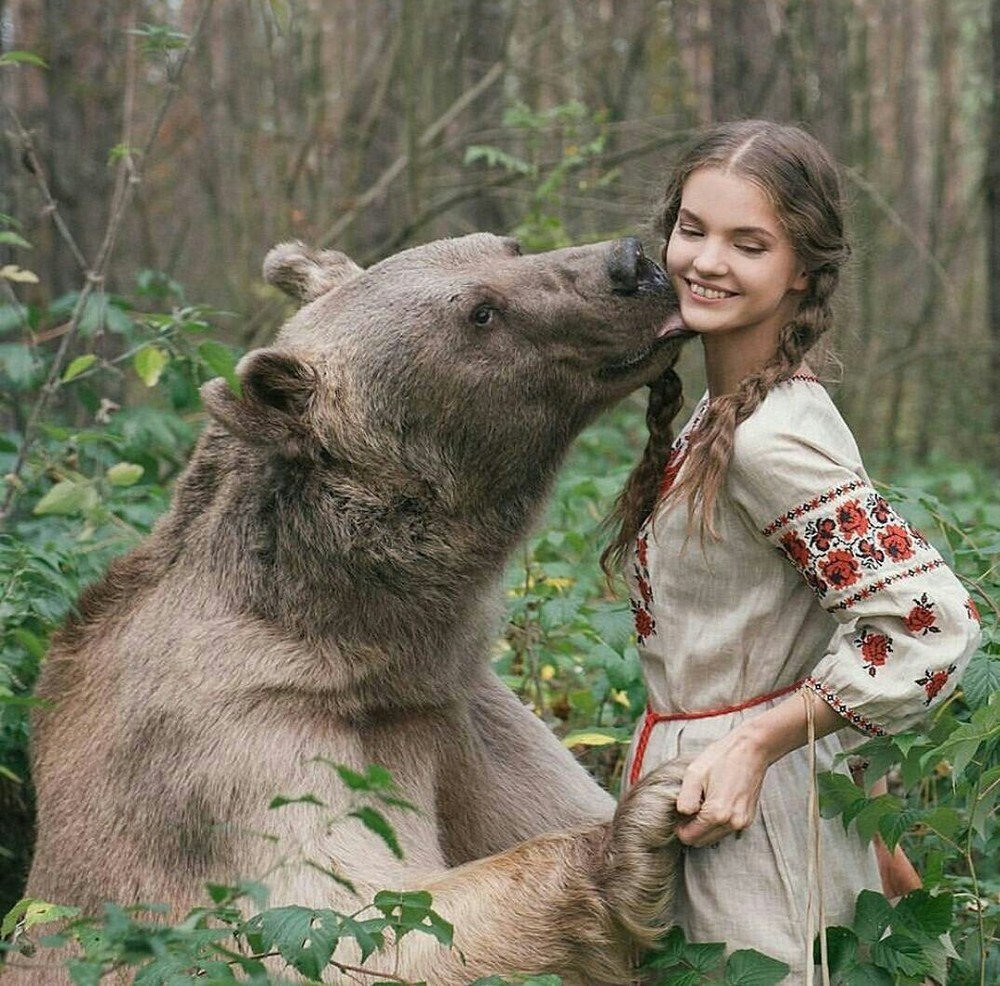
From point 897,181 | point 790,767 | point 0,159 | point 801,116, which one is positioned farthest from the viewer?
point 897,181

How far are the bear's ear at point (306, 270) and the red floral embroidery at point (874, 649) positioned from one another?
88.6 inches

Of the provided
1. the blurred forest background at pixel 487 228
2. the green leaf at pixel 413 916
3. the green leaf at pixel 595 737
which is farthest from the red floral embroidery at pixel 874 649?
the green leaf at pixel 595 737

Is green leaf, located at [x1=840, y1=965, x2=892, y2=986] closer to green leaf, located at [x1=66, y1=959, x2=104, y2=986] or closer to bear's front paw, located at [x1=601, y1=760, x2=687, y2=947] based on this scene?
bear's front paw, located at [x1=601, y1=760, x2=687, y2=947]

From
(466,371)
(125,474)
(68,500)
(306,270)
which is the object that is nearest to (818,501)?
(466,371)

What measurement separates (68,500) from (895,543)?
2947 millimetres

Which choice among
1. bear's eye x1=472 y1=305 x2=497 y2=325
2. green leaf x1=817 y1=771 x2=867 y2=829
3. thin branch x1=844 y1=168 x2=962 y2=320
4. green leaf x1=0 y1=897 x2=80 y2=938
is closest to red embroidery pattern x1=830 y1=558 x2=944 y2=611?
green leaf x1=817 y1=771 x2=867 y2=829

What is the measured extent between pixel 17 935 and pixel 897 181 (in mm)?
13542

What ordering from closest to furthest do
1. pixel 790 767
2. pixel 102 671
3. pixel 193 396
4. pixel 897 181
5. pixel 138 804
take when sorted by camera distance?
pixel 790 767 → pixel 138 804 → pixel 102 671 → pixel 193 396 → pixel 897 181

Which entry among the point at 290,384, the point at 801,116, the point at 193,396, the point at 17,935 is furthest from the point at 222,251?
the point at 17,935

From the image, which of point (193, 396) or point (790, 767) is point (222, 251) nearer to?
point (193, 396)

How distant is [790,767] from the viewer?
3520mm

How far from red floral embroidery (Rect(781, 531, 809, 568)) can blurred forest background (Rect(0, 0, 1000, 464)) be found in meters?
5.09

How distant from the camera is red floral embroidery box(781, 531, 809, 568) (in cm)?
328

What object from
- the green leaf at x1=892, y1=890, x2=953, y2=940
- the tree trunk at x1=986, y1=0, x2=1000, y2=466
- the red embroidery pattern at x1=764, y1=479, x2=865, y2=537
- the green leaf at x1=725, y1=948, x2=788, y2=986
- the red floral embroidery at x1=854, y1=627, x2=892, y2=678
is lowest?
the tree trunk at x1=986, y1=0, x2=1000, y2=466
